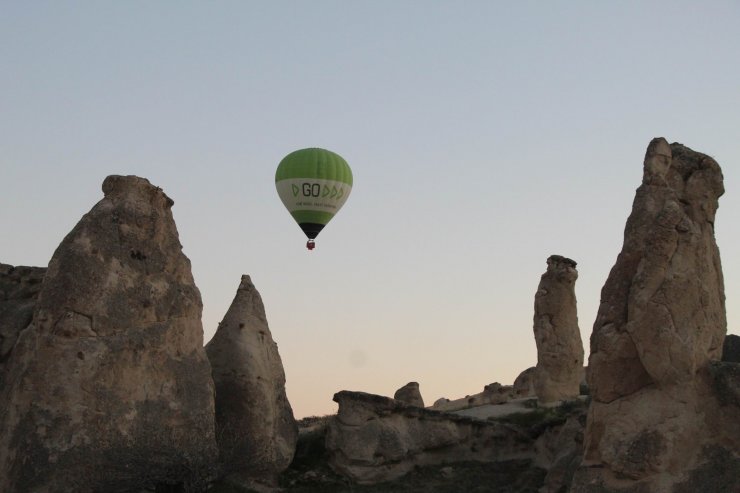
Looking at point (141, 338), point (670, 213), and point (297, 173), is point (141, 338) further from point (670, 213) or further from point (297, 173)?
point (297, 173)

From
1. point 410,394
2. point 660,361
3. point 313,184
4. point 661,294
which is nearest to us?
point 660,361

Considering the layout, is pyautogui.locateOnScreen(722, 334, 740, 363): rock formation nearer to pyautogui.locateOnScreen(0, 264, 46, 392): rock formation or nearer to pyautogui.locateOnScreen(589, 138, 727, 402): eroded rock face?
pyautogui.locateOnScreen(589, 138, 727, 402): eroded rock face

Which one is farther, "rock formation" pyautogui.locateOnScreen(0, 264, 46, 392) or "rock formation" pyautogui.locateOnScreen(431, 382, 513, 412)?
"rock formation" pyautogui.locateOnScreen(431, 382, 513, 412)

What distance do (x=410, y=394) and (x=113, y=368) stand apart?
12931mm

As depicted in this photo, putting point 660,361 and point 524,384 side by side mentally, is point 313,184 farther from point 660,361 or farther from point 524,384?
point 660,361

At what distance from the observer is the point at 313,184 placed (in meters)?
31.4

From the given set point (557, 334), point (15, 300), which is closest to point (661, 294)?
point (557, 334)

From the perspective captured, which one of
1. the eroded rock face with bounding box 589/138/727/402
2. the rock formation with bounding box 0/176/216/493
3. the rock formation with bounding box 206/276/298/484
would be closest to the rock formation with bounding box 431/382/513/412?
the rock formation with bounding box 206/276/298/484

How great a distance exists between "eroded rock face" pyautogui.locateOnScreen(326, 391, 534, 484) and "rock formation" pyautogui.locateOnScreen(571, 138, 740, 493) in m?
6.06

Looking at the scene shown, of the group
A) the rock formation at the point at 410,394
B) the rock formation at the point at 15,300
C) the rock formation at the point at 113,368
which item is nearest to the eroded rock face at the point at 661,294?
the rock formation at the point at 113,368

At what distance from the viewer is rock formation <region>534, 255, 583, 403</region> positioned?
87.7 ft

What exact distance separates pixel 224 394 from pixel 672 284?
27.9 ft

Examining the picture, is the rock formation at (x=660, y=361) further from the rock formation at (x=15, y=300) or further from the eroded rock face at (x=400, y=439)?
the rock formation at (x=15, y=300)

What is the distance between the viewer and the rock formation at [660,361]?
52.7 feet
